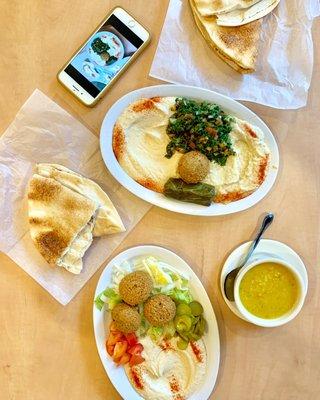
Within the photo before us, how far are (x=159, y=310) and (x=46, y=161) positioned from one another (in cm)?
51

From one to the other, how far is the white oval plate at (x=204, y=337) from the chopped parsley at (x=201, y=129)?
0.96ft

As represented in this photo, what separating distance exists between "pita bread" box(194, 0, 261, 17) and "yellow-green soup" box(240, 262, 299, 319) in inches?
26.9

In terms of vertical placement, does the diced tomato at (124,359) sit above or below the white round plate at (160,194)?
below

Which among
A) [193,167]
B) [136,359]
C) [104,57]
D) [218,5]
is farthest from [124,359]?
[218,5]

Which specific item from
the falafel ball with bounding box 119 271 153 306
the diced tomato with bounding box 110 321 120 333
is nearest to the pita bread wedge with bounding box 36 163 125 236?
the falafel ball with bounding box 119 271 153 306

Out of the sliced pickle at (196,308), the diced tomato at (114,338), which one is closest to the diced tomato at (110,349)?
the diced tomato at (114,338)

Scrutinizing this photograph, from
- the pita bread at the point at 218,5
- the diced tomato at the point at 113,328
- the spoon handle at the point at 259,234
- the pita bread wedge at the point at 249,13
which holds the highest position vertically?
the pita bread at the point at 218,5

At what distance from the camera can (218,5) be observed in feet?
4.76

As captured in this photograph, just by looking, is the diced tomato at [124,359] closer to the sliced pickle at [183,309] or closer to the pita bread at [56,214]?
the sliced pickle at [183,309]

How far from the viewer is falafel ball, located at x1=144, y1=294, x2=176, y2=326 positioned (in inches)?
57.4

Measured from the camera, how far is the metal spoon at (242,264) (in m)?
1.49

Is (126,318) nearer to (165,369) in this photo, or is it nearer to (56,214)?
(165,369)

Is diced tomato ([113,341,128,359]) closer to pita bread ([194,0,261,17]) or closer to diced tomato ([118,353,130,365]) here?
diced tomato ([118,353,130,365])

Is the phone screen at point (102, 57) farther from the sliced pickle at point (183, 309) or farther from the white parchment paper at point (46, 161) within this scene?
the sliced pickle at point (183, 309)
